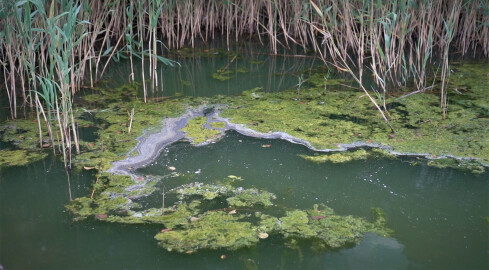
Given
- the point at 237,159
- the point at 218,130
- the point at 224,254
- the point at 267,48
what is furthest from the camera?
the point at 267,48

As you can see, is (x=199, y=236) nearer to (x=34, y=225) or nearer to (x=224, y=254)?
(x=224, y=254)

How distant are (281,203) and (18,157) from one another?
4.44 ft

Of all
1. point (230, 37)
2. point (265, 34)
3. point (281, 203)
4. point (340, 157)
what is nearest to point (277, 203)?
point (281, 203)

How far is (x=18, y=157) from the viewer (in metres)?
2.75

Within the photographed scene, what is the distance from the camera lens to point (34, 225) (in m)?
2.23

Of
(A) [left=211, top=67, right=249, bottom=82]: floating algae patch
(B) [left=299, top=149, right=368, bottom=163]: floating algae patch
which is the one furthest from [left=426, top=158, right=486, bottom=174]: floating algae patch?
(A) [left=211, top=67, right=249, bottom=82]: floating algae patch

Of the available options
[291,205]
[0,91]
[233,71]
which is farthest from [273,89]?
[0,91]

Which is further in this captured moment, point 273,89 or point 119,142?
point 273,89

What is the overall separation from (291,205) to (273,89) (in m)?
1.58

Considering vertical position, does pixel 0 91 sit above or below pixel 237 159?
above

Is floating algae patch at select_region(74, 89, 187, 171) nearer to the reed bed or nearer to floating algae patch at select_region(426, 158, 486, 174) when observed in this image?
the reed bed

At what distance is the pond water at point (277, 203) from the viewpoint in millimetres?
2014

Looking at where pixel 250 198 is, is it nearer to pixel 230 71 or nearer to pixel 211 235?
pixel 211 235

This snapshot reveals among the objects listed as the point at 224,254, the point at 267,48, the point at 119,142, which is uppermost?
the point at 267,48
